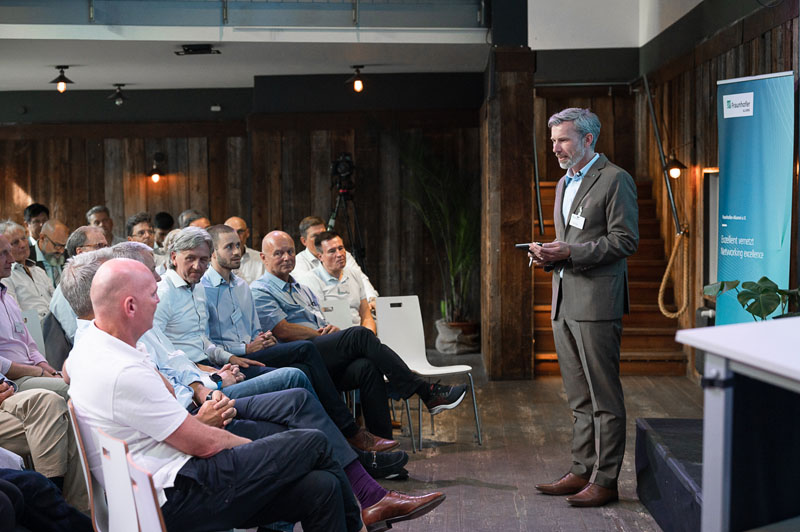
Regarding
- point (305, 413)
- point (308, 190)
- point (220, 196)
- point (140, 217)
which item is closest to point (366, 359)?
point (305, 413)

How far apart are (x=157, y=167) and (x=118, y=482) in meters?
8.31

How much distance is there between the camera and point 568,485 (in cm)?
409

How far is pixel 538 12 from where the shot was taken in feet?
31.2

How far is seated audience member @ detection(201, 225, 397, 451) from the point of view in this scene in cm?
433

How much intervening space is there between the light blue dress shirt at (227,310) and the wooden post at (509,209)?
9.91 ft

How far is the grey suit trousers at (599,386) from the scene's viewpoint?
3.86m

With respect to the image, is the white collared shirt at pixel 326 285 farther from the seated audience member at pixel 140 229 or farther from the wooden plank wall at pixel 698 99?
the wooden plank wall at pixel 698 99

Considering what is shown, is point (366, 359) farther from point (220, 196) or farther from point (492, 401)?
point (220, 196)

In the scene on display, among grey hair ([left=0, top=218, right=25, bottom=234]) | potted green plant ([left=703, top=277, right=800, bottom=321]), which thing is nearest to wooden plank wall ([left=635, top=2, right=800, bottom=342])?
potted green plant ([left=703, top=277, right=800, bottom=321])

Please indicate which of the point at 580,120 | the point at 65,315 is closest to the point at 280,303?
the point at 65,315

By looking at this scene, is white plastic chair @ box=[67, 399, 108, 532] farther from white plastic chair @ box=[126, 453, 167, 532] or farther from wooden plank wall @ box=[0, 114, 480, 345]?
wooden plank wall @ box=[0, 114, 480, 345]

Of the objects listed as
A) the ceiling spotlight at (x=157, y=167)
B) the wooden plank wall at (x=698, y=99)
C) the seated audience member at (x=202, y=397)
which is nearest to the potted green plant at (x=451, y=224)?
the wooden plank wall at (x=698, y=99)

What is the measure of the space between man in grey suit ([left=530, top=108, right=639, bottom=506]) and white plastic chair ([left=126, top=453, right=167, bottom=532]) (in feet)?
7.20

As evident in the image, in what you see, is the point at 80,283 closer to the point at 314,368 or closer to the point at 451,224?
the point at 314,368
